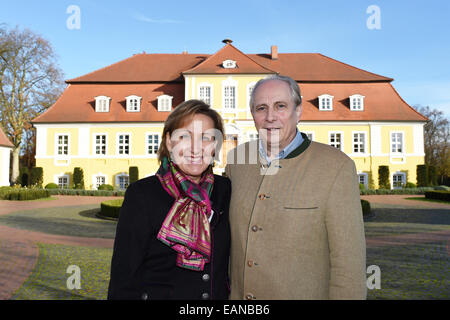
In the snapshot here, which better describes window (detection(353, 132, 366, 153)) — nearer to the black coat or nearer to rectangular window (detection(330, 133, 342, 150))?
rectangular window (detection(330, 133, 342, 150))

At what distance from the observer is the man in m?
1.94

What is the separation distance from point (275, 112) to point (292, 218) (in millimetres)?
686

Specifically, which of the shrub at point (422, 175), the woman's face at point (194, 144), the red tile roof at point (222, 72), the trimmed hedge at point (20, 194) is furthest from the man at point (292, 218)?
the shrub at point (422, 175)

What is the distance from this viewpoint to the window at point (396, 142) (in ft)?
90.2

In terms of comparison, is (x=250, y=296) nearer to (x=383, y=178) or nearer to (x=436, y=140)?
(x=383, y=178)

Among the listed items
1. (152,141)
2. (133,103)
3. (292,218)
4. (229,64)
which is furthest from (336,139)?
(292,218)

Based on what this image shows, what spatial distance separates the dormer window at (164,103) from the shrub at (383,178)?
17.5m

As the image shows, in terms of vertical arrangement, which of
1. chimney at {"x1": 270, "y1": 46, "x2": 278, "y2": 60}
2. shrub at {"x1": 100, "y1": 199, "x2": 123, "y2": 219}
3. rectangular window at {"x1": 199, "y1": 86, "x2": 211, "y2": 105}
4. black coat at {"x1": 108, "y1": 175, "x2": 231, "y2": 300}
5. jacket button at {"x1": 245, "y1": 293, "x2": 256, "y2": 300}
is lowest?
shrub at {"x1": 100, "y1": 199, "x2": 123, "y2": 219}

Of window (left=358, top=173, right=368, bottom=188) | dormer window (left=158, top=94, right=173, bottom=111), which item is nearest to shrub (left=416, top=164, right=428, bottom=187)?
window (left=358, top=173, right=368, bottom=188)

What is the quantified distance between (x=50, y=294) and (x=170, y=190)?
411cm

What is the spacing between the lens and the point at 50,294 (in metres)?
5.04

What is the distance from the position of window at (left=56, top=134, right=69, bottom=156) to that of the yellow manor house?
0.27 feet
